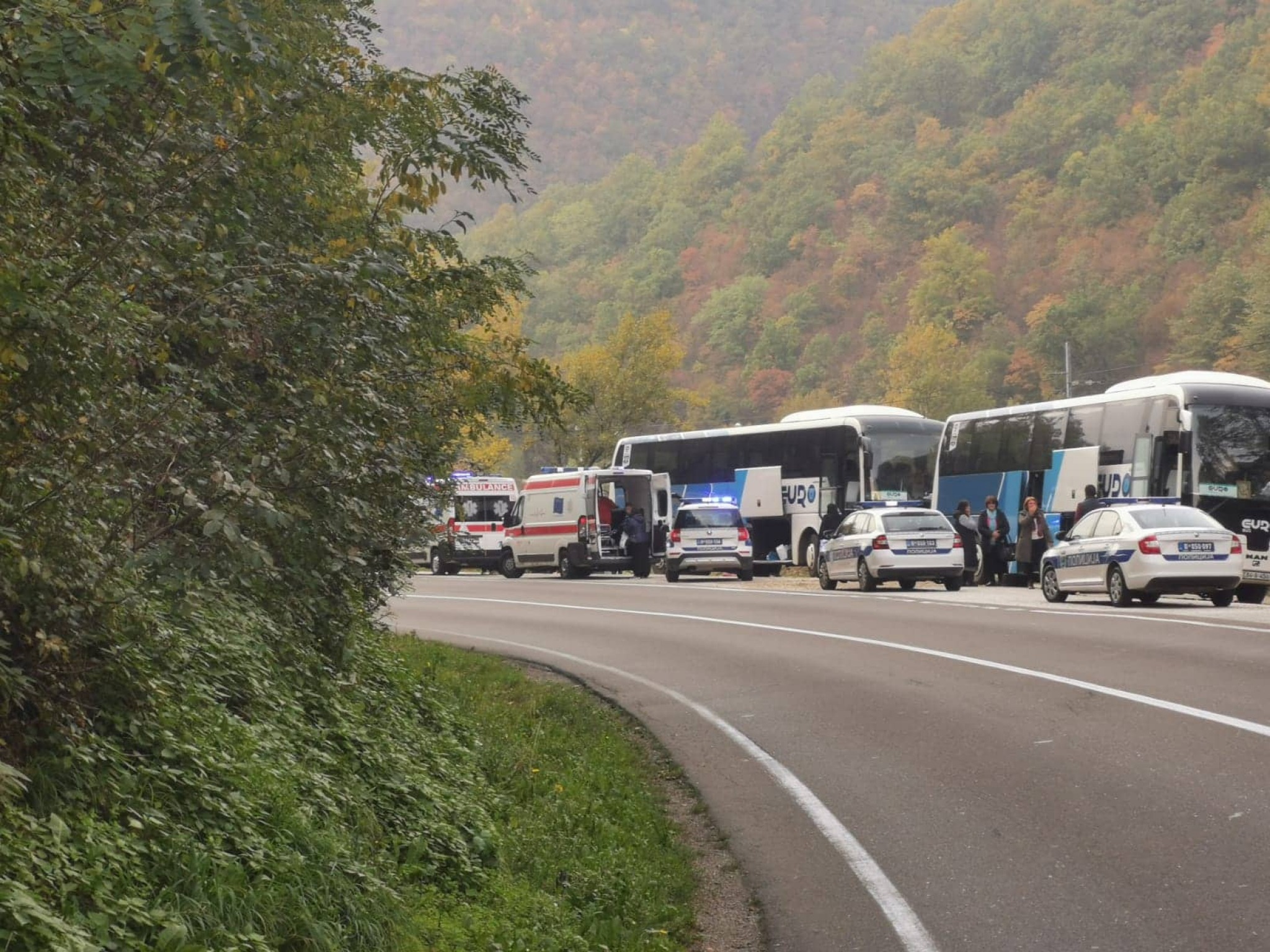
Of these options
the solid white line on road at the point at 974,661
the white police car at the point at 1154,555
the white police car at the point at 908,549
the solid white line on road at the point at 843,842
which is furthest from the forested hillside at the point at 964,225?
the solid white line on road at the point at 843,842

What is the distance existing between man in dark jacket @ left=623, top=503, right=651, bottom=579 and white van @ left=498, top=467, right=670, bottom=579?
173 millimetres

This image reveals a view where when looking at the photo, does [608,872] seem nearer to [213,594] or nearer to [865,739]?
[213,594]

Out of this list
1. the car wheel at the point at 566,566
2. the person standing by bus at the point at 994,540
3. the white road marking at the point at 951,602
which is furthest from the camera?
the car wheel at the point at 566,566

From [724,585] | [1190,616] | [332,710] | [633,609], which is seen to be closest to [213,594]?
[332,710]

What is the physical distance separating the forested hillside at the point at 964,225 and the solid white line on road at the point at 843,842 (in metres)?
82.6

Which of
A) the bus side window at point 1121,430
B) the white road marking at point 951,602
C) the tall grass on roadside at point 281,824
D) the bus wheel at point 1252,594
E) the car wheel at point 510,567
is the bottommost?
the tall grass on roadside at point 281,824

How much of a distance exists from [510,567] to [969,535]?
1461 centimetres

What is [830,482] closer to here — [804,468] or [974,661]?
[804,468]

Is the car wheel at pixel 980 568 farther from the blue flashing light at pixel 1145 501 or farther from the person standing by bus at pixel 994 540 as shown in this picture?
the blue flashing light at pixel 1145 501

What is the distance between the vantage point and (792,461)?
4325cm

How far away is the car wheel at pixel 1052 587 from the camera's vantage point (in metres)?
26.3

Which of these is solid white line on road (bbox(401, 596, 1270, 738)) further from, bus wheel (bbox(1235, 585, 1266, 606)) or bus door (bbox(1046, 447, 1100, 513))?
bus door (bbox(1046, 447, 1100, 513))

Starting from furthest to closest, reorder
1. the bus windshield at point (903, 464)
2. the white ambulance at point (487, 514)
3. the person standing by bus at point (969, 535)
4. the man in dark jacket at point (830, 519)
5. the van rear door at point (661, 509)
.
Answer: the white ambulance at point (487, 514) < the van rear door at point (661, 509) < the bus windshield at point (903, 464) < the man in dark jacket at point (830, 519) < the person standing by bus at point (969, 535)

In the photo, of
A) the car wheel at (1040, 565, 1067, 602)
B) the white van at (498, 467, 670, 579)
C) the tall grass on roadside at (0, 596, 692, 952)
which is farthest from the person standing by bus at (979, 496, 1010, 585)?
the tall grass on roadside at (0, 596, 692, 952)
